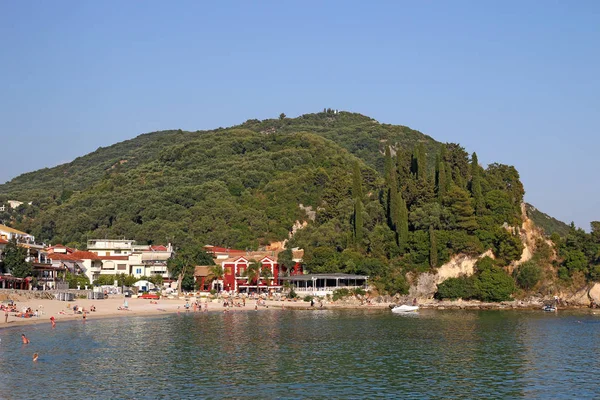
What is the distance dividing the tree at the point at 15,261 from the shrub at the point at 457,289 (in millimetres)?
56897

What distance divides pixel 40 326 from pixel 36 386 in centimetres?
2781

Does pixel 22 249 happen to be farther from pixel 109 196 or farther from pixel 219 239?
pixel 109 196

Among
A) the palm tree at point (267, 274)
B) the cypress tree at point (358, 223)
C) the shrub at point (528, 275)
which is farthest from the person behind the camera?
the palm tree at point (267, 274)

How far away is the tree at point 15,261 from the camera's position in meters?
82.2

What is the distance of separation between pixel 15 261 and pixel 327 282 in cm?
4384

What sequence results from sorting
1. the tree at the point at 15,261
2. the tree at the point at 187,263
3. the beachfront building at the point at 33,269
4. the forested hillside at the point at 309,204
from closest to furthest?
1. the tree at the point at 15,261
2. the beachfront building at the point at 33,269
3. the forested hillside at the point at 309,204
4. the tree at the point at 187,263

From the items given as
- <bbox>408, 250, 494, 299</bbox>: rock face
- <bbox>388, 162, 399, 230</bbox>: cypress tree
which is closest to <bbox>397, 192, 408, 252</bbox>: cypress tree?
<bbox>388, 162, 399, 230</bbox>: cypress tree

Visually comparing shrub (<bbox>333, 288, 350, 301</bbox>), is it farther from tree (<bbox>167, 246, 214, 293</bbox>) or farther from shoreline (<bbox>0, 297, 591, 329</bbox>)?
tree (<bbox>167, 246, 214, 293</bbox>)

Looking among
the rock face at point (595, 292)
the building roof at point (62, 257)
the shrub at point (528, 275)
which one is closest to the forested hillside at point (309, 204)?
the shrub at point (528, 275)

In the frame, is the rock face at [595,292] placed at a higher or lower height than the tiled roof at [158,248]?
lower

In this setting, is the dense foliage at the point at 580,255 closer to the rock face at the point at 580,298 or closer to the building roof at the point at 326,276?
the rock face at the point at 580,298

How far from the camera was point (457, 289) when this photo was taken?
315 ft

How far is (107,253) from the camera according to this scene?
406ft

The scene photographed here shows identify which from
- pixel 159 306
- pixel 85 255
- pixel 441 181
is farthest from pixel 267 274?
pixel 85 255
